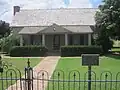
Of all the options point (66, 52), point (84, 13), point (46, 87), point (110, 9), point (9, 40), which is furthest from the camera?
point (84, 13)

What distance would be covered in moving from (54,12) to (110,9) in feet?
58.5

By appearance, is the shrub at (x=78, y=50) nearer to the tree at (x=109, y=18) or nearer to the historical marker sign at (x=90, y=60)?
the tree at (x=109, y=18)

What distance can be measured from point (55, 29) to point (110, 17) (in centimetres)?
1019

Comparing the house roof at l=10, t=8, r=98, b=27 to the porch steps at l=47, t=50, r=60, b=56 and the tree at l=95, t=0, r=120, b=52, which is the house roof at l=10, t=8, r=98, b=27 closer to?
the porch steps at l=47, t=50, r=60, b=56

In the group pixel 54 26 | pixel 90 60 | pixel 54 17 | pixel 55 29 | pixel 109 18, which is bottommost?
pixel 90 60

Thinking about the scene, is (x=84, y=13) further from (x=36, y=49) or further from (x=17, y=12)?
(x=36, y=49)

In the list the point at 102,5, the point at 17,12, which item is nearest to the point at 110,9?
the point at 102,5

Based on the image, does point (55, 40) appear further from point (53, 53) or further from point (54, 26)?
point (53, 53)

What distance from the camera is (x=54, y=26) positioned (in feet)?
150

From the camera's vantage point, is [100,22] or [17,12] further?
[17,12]

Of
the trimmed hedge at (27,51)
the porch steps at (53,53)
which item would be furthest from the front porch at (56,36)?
the trimmed hedge at (27,51)

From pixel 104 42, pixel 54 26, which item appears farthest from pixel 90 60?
pixel 54 26

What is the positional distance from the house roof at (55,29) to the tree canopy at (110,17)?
6.85 meters

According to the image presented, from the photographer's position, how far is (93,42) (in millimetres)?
45438
